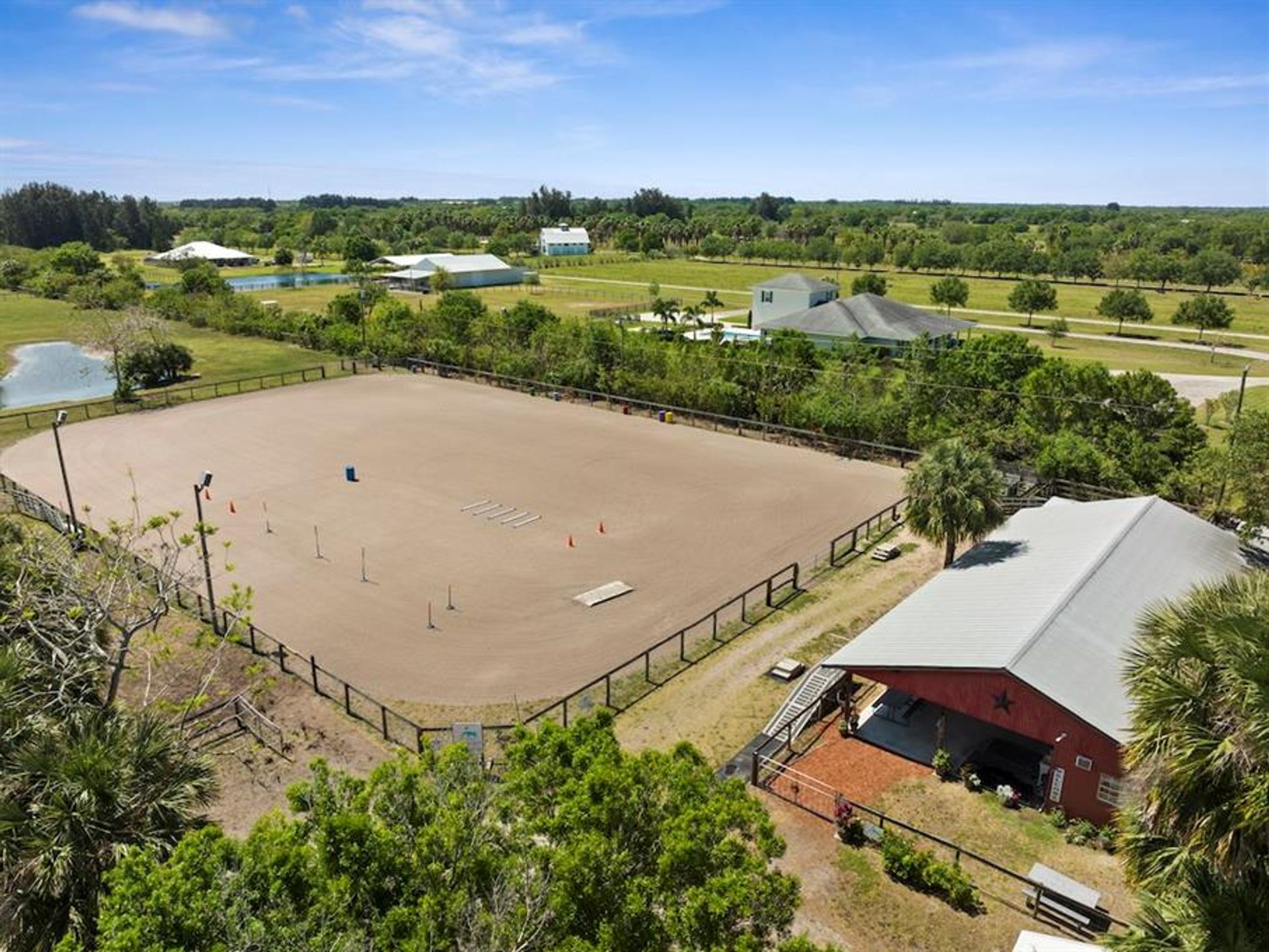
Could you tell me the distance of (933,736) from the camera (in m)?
20.5

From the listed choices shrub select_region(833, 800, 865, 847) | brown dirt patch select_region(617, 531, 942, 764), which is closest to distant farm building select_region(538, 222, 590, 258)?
brown dirt patch select_region(617, 531, 942, 764)

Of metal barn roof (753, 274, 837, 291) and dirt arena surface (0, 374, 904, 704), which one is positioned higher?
metal barn roof (753, 274, 837, 291)

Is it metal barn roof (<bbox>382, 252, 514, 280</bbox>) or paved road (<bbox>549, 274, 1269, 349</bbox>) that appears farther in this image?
metal barn roof (<bbox>382, 252, 514, 280</bbox>)

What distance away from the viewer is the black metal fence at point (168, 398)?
4950 cm

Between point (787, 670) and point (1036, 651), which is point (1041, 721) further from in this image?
point (787, 670)

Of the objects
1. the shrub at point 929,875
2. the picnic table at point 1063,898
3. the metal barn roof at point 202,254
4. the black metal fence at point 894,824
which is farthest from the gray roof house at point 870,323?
the metal barn roof at point 202,254

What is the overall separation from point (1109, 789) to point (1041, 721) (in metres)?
1.74

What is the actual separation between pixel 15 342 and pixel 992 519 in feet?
284

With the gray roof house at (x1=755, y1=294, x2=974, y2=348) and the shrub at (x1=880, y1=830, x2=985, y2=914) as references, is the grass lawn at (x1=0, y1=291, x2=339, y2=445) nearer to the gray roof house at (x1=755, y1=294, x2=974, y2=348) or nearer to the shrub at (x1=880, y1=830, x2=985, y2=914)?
the gray roof house at (x1=755, y1=294, x2=974, y2=348)

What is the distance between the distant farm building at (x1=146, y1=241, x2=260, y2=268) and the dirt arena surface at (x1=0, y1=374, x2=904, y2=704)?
324 feet

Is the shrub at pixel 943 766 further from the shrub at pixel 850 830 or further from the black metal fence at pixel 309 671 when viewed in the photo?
the black metal fence at pixel 309 671

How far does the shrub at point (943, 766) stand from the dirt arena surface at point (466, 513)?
8.91 m

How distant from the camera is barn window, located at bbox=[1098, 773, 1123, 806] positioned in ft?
55.2

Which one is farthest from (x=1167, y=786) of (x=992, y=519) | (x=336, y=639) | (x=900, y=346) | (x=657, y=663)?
(x=900, y=346)
